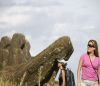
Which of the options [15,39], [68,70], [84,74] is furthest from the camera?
[15,39]

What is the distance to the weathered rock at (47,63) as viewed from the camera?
23.5m

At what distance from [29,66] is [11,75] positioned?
3.32 ft

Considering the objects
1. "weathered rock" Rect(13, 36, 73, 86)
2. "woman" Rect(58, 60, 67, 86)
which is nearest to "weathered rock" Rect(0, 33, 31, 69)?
"weathered rock" Rect(13, 36, 73, 86)

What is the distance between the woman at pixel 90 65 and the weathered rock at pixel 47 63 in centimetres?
1135

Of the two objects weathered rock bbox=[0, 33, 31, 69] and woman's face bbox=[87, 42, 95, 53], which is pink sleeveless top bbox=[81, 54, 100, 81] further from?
weathered rock bbox=[0, 33, 31, 69]

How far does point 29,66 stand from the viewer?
2359 cm

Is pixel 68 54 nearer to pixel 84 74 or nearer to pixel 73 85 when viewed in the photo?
pixel 73 85

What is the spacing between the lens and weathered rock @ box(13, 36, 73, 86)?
23.5 meters

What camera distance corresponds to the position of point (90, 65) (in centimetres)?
1202

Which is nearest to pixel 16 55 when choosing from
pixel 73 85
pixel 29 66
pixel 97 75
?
pixel 29 66

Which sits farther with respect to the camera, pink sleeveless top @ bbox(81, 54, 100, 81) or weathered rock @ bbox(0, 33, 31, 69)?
Result: weathered rock @ bbox(0, 33, 31, 69)

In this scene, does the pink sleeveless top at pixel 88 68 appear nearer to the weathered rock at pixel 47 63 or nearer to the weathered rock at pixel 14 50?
the weathered rock at pixel 47 63

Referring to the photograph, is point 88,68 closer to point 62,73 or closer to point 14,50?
point 62,73

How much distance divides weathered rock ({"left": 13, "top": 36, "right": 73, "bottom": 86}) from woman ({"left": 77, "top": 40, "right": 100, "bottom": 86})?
37.2ft
